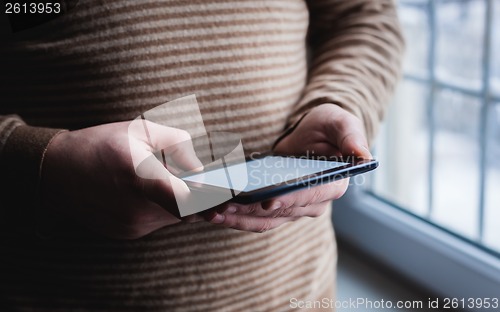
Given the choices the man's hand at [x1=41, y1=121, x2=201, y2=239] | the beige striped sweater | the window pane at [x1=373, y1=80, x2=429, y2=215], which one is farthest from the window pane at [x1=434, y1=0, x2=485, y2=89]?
the man's hand at [x1=41, y1=121, x2=201, y2=239]

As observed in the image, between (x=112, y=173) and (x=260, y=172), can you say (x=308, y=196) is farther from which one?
(x=112, y=173)

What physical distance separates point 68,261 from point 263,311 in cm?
20

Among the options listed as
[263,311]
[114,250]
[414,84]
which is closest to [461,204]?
[414,84]

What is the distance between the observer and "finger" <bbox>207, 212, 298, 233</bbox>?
389mm

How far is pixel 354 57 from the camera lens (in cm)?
60

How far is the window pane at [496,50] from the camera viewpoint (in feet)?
2.28

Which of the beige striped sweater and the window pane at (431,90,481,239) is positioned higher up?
the beige striped sweater

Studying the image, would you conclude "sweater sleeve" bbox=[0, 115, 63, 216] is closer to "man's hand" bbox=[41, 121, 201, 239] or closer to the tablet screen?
"man's hand" bbox=[41, 121, 201, 239]

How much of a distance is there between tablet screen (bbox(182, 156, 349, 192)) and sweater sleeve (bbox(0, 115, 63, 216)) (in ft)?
0.43

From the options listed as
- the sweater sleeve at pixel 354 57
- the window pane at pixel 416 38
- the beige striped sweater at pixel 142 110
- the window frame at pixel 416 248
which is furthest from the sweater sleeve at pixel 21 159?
the window pane at pixel 416 38

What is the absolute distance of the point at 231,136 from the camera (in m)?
0.49

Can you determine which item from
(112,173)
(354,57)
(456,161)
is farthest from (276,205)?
(456,161)

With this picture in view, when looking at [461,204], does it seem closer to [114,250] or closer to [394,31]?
[394,31]

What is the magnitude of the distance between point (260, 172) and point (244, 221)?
42mm
